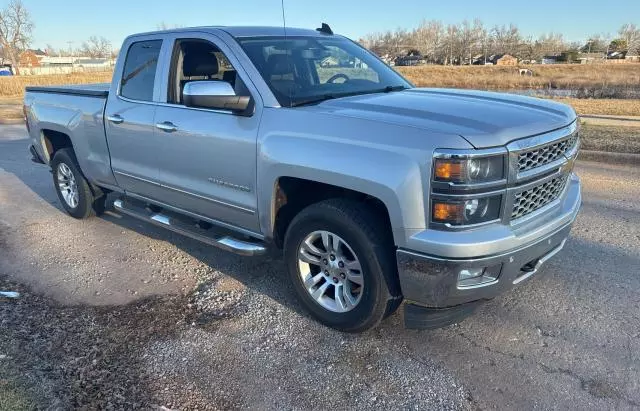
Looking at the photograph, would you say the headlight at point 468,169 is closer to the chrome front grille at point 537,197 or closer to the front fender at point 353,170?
the front fender at point 353,170

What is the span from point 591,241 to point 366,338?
2640mm

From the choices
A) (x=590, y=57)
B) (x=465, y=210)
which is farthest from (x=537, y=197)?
(x=590, y=57)

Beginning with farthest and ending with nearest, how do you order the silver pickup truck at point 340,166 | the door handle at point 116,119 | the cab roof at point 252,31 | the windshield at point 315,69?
the door handle at point 116,119 → the cab roof at point 252,31 → the windshield at point 315,69 → the silver pickup truck at point 340,166

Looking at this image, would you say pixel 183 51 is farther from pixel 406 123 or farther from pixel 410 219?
pixel 410 219

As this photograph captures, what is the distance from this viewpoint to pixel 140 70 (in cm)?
470

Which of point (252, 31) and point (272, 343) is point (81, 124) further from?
point (272, 343)

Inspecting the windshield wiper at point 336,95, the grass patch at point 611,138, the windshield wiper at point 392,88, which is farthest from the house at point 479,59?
the windshield wiper at point 336,95

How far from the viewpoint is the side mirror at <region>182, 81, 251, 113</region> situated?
3504 millimetres

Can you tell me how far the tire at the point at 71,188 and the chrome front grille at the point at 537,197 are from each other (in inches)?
182

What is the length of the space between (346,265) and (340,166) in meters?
0.68

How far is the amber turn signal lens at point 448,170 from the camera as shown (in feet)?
8.71

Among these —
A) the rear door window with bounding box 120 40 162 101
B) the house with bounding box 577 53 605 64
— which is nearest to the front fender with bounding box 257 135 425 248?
the rear door window with bounding box 120 40 162 101

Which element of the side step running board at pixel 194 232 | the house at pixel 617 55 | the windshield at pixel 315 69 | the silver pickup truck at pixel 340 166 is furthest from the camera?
the house at pixel 617 55

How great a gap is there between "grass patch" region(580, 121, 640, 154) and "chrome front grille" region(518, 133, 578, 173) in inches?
224
